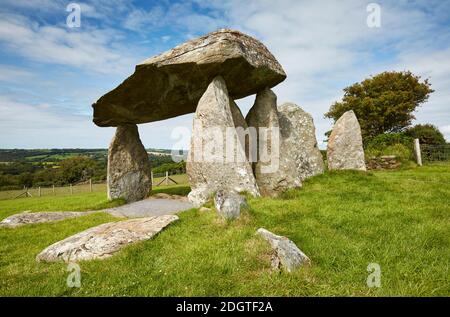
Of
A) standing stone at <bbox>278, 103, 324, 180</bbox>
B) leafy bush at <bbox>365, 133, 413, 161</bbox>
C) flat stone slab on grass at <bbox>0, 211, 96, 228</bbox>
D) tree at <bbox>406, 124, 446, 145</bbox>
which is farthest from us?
tree at <bbox>406, 124, 446, 145</bbox>

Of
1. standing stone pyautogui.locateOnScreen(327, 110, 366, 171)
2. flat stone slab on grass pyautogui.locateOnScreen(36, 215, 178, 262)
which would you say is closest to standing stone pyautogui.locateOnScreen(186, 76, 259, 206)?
flat stone slab on grass pyautogui.locateOnScreen(36, 215, 178, 262)

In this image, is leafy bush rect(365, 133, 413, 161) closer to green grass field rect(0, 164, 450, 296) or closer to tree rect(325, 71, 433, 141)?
tree rect(325, 71, 433, 141)

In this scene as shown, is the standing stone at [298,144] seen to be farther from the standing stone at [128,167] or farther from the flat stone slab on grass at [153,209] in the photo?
the standing stone at [128,167]

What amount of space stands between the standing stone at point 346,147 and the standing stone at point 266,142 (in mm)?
5168

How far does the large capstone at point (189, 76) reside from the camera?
1031cm

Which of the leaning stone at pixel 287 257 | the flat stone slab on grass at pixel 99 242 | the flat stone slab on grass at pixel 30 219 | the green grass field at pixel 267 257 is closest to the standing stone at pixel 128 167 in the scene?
the flat stone slab on grass at pixel 30 219

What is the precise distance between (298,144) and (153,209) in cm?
664

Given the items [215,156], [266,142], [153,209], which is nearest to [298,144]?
[266,142]

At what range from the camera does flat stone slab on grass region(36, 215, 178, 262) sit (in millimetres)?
5582

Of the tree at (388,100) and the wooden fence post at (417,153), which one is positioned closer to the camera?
the wooden fence post at (417,153)

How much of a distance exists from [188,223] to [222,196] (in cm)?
97

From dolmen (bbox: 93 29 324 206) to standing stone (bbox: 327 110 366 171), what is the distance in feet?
8.03
